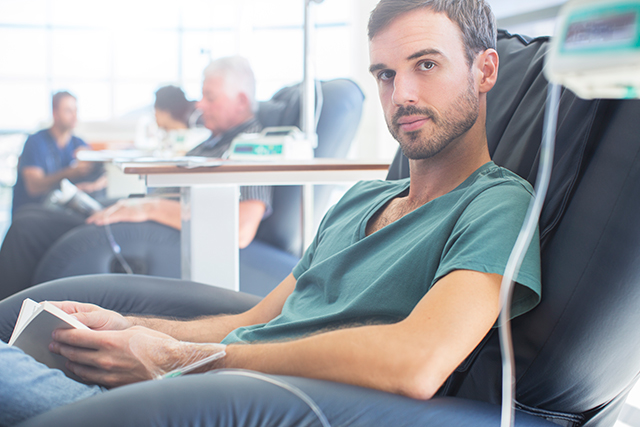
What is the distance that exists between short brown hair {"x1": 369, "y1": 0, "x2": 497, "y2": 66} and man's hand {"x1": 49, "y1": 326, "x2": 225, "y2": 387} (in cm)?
62

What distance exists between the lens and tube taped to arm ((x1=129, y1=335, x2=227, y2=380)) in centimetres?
77

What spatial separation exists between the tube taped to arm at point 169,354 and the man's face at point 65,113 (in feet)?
10.9

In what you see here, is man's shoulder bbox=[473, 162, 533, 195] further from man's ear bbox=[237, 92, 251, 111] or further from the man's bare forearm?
man's ear bbox=[237, 92, 251, 111]

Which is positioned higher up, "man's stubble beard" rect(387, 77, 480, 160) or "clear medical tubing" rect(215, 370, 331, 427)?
"man's stubble beard" rect(387, 77, 480, 160)

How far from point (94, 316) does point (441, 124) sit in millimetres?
681

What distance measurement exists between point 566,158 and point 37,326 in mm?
808

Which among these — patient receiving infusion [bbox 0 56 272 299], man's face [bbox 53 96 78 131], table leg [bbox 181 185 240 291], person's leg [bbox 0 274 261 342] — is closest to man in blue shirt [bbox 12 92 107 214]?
man's face [bbox 53 96 78 131]

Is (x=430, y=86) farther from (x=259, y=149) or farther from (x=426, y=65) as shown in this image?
(x=259, y=149)

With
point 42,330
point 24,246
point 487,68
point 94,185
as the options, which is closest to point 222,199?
point 42,330

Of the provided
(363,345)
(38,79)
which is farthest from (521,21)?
(38,79)

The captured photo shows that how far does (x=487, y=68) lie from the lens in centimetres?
94

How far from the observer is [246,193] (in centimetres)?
189

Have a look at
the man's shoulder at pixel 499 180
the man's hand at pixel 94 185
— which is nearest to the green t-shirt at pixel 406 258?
the man's shoulder at pixel 499 180

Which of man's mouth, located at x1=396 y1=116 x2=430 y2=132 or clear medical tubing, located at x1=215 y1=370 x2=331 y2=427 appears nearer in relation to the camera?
clear medical tubing, located at x1=215 y1=370 x2=331 y2=427
